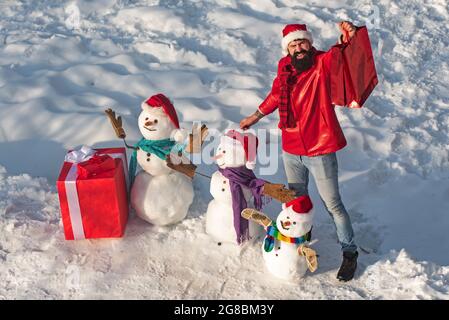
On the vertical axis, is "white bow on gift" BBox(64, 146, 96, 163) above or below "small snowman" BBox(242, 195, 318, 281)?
above

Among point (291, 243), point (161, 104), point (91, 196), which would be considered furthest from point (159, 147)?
point (291, 243)

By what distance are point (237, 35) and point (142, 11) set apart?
1223 mm

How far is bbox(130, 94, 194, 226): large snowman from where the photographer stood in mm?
4160

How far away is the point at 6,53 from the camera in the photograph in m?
6.74

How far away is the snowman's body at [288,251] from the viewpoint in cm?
371

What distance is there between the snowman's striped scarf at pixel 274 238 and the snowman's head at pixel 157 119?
96cm

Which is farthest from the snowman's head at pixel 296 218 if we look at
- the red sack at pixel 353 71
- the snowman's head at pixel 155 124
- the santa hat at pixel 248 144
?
the snowman's head at pixel 155 124

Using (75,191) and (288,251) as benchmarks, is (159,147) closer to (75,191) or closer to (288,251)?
(75,191)

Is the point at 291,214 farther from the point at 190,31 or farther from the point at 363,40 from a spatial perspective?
the point at 190,31

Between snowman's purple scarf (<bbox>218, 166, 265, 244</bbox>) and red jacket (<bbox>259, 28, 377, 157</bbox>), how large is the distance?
1.24 feet

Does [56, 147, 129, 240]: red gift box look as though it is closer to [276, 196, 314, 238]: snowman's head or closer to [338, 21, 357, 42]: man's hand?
[276, 196, 314, 238]: snowman's head

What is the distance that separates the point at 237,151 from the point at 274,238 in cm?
58

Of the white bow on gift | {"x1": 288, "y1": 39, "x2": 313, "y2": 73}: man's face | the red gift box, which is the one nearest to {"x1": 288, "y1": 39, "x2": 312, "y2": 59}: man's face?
{"x1": 288, "y1": 39, "x2": 313, "y2": 73}: man's face

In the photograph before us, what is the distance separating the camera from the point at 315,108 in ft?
12.0
